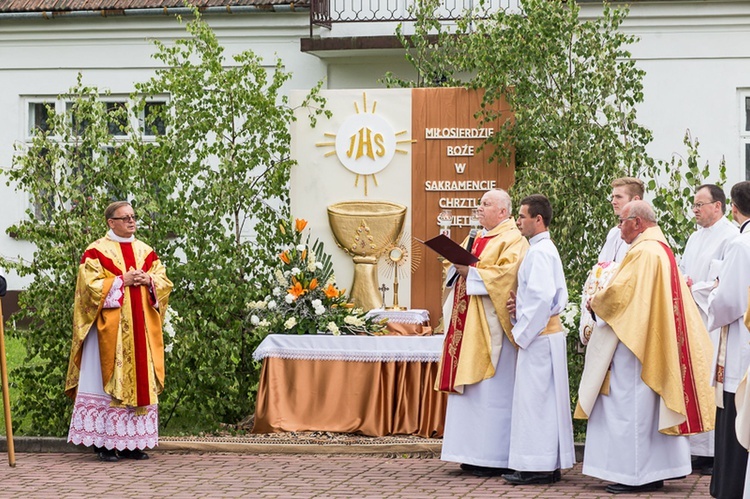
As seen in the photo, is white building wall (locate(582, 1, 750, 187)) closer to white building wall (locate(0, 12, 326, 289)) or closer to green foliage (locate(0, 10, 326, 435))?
white building wall (locate(0, 12, 326, 289))

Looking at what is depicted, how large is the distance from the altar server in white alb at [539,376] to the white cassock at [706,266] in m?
1.01

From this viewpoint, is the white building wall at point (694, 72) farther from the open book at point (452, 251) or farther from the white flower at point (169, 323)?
the open book at point (452, 251)

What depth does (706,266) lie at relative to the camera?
902 cm

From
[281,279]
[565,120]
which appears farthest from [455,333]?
[565,120]

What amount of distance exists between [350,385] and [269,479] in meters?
1.86

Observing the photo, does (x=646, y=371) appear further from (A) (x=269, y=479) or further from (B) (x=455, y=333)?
(A) (x=269, y=479)

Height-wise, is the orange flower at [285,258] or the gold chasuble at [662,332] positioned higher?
the orange flower at [285,258]

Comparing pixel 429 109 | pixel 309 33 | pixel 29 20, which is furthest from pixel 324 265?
pixel 29 20

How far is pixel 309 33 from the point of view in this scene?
18.3m

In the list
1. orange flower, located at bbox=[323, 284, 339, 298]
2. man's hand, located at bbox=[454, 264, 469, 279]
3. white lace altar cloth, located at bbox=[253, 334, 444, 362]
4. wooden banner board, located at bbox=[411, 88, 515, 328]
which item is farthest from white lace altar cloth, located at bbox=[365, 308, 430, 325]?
man's hand, located at bbox=[454, 264, 469, 279]

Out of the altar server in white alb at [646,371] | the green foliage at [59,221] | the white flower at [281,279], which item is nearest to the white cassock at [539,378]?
the altar server in white alb at [646,371]

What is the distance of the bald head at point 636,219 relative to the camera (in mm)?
8219

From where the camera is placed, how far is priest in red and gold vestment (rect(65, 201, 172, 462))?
960 centimetres

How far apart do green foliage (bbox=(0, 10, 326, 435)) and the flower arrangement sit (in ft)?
0.66
